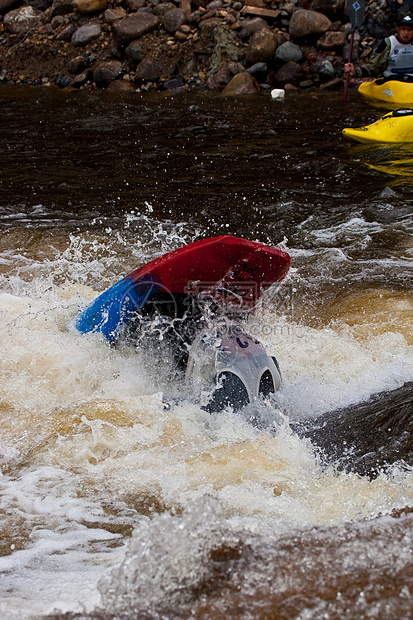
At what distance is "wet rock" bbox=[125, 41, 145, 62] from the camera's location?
12.7 m

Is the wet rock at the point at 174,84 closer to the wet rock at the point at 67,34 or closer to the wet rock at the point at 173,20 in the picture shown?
the wet rock at the point at 173,20

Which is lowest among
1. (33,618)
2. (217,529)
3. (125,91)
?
(125,91)

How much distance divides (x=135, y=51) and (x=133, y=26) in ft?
2.34

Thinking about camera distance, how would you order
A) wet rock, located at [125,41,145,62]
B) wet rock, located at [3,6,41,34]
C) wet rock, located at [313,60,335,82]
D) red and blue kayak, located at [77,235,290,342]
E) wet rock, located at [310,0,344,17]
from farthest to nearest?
wet rock, located at [3,6,41,34] < wet rock, located at [125,41,145,62] < wet rock, located at [310,0,344,17] < wet rock, located at [313,60,335,82] < red and blue kayak, located at [77,235,290,342]

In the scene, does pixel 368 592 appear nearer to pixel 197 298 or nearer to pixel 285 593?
pixel 285 593

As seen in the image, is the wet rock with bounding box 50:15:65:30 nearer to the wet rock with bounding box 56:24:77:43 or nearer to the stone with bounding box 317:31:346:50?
the wet rock with bounding box 56:24:77:43

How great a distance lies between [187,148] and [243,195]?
202cm

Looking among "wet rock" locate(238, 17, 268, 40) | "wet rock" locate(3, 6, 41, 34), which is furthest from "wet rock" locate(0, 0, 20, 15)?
"wet rock" locate(238, 17, 268, 40)

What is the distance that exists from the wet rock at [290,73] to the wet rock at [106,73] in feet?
12.1

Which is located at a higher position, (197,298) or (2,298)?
(197,298)

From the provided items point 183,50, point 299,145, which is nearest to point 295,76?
point 183,50

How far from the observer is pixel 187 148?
7.86 meters

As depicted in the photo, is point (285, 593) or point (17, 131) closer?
point (285, 593)

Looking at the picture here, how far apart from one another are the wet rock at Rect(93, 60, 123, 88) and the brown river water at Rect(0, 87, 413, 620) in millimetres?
5587
